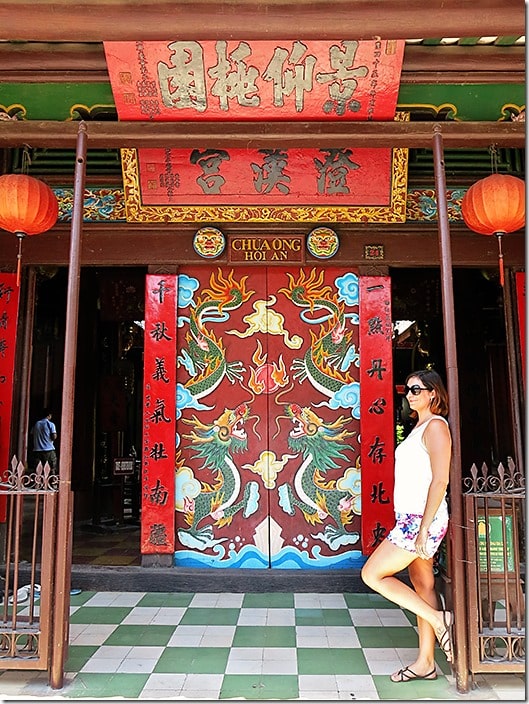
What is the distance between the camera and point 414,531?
9.77 ft

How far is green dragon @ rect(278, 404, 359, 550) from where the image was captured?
492 centimetres

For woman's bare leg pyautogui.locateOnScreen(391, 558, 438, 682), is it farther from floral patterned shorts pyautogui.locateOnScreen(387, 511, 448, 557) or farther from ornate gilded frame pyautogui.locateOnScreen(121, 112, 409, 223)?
ornate gilded frame pyautogui.locateOnScreen(121, 112, 409, 223)

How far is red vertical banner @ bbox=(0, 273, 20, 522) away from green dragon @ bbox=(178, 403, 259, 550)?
1569 mm

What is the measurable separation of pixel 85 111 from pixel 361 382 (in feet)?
10.6

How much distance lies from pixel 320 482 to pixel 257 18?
358 centimetres

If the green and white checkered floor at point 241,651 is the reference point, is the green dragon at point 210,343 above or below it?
above

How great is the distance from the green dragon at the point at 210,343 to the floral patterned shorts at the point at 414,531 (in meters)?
2.42

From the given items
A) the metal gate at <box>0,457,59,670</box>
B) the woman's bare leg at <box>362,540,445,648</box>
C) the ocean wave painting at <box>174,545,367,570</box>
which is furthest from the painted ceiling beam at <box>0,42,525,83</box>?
the ocean wave painting at <box>174,545,367,570</box>

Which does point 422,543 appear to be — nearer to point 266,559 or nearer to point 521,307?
point 266,559

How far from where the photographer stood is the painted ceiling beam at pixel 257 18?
3123 millimetres

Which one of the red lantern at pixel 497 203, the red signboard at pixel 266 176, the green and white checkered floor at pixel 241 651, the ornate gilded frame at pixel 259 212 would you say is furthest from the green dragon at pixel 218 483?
the red lantern at pixel 497 203

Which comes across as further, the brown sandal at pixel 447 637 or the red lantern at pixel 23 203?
the red lantern at pixel 23 203

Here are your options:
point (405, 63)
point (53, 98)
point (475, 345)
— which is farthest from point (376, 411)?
point (53, 98)

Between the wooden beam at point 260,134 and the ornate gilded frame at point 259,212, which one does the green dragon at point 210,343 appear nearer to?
the ornate gilded frame at point 259,212
